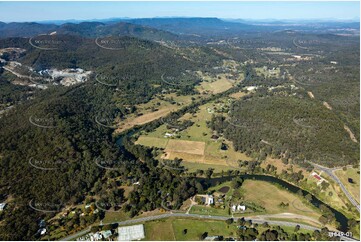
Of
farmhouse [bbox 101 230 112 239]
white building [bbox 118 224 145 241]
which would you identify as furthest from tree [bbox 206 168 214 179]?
farmhouse [bbox 101 230 112 239]

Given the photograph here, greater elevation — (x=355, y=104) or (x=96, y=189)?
(x=355, y=104)

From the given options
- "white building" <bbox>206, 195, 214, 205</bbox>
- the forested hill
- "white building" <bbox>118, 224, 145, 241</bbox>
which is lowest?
"white building" <bbox>118, 224, 145, 241</bbox>

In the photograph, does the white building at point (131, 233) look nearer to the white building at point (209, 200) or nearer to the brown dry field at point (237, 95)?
the white building at point (209, 200)

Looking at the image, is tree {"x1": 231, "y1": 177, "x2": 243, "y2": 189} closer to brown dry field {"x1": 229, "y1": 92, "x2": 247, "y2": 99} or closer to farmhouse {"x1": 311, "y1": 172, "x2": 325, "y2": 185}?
farmhouse {"x1": 311, "y1": 172, "x2": 325, "y2": 185}

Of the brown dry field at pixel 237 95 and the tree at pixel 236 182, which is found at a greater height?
the brown dry field at pixel 237 95

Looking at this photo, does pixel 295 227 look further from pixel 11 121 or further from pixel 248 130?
pixel 11 121

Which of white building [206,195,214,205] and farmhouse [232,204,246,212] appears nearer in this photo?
farmhouse [232,204,246,212]

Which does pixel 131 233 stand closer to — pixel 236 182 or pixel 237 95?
pixel 236 182

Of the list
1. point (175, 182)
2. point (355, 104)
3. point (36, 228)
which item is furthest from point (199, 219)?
point (355, 104)

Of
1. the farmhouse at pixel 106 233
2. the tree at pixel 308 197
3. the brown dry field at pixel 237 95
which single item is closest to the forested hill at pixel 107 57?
the brown dry field at pixel 237 95

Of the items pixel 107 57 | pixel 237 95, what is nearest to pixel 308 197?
pixel 237 95

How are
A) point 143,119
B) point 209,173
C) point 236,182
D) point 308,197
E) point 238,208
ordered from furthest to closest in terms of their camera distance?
point 143,119, point 209,173, point 236,182, point 308,197, point 238,208
